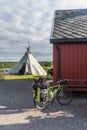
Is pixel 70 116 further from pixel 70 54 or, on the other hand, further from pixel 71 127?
pixel 70 54

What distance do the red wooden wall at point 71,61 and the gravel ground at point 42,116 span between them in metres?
1.90

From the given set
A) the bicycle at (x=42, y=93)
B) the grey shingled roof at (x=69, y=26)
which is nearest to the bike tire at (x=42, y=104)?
the bicycle at (x=42, y=93)

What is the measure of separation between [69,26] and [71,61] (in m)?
2.39

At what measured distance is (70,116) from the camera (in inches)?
368

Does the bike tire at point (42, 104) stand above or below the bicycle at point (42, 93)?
below

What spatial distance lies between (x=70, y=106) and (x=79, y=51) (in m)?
3.65

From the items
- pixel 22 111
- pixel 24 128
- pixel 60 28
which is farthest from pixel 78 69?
pixel 24 128

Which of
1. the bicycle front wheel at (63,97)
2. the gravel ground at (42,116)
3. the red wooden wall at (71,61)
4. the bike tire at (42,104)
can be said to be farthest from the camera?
the red wooden wall at (71,61)

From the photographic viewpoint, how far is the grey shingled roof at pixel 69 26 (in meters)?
13.8

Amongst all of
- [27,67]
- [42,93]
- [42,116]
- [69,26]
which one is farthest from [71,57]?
[27,67]

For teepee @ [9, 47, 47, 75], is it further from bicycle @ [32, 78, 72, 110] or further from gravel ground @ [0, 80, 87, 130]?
bicycle @ [32, 78, 72, 110]

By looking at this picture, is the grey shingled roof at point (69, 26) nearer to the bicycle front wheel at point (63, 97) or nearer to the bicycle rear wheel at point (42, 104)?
the bicycle front wheel at point (63, 97)

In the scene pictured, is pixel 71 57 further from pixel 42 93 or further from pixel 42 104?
pixel 42 104

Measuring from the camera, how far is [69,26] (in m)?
15.7
